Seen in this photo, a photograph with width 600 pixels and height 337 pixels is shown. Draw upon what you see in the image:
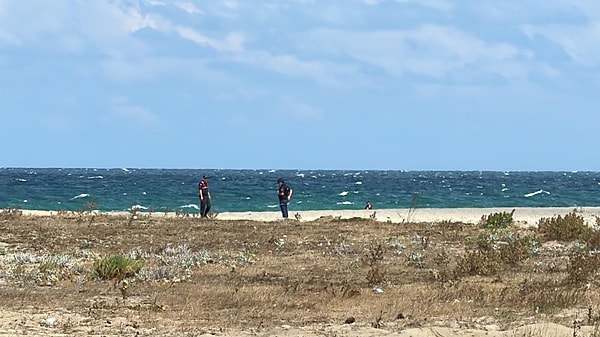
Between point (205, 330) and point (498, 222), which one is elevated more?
point (498, 222)

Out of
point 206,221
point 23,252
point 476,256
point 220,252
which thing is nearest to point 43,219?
point 206,221

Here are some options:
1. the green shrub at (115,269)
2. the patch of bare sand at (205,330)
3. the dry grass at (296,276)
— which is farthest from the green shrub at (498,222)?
the patch of bare sand at (205,330)

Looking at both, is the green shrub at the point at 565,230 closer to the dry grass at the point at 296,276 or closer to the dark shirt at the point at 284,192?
the dry grass at the point at 296,276

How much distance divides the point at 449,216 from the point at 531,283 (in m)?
21.5

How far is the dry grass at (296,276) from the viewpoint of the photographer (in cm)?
1119

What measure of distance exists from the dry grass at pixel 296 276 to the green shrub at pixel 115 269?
0.19 meters

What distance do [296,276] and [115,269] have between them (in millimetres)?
3145

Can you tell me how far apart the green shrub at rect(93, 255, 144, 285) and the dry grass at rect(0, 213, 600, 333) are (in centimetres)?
19

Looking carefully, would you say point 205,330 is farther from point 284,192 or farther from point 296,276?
point 284,192

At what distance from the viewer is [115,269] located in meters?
14.6

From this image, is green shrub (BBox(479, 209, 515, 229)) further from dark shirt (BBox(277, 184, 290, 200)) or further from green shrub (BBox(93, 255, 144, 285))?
green shrub (BBox(93, 255, 144, 285))

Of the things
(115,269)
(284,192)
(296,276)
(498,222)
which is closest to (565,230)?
(498,222)

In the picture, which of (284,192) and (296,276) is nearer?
(296,276)

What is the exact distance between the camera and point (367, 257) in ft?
55.8
